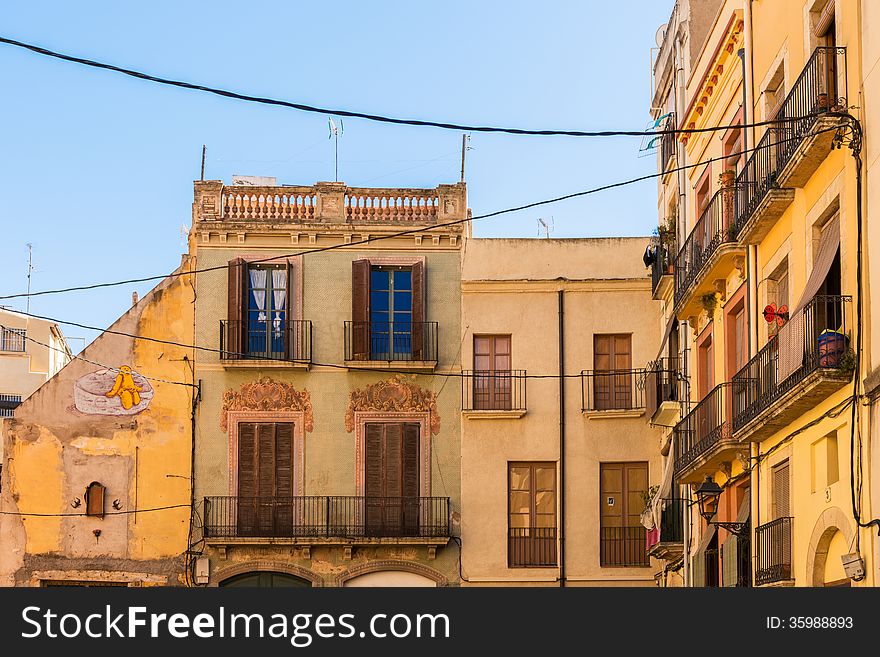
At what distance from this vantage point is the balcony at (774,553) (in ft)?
67.6

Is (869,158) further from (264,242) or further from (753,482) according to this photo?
(264,242)

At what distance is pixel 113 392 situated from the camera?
36219 mm

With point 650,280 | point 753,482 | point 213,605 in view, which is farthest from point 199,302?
point 213,605

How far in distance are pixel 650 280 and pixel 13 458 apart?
14115 millimetres

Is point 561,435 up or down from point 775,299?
down

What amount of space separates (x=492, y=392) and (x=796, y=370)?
55.9 feet

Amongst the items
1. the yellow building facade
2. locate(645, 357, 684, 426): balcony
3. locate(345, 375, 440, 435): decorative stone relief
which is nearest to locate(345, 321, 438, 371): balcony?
locate(345, 375, 440, 435): decorative stone relief

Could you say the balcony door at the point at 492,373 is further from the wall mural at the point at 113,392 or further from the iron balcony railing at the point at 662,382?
the wall mural at the point at 113,392

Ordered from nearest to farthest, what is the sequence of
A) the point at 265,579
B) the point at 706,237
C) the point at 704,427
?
the point at 704,427 < the point at 706,237 < the point at 265,579

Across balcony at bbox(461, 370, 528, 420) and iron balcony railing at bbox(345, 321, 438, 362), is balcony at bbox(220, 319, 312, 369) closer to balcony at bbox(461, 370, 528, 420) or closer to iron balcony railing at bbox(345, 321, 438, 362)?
iron balcony railing at bbox(345, 321, 438, 362)

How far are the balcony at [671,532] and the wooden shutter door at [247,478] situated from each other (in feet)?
29.1

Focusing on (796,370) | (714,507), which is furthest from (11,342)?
(796,370)

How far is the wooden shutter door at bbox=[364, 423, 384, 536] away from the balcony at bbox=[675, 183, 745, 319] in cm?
937

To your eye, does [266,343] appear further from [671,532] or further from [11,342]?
[11,342]
